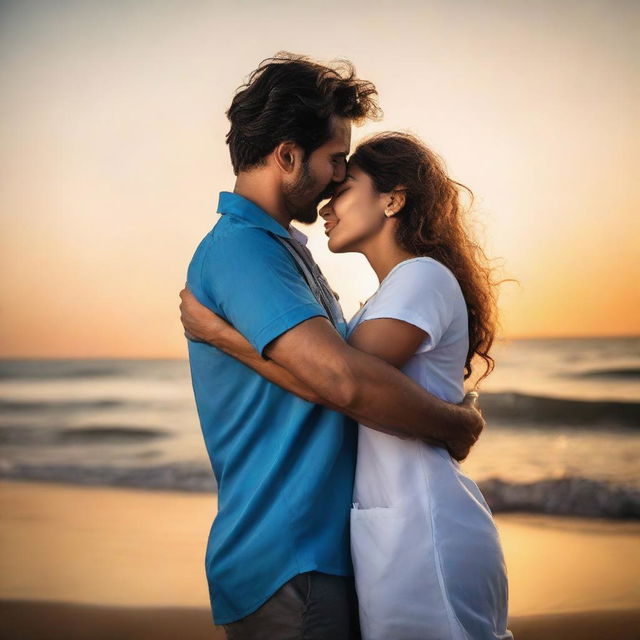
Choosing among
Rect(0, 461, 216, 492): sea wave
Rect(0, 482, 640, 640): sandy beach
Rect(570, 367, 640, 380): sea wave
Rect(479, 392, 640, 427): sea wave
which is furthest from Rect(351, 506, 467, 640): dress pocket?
Rect(570, 367, 640, 380): sea wave

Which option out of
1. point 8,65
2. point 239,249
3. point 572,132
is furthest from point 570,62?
point 239,249

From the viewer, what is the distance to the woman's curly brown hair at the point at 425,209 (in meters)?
2.07

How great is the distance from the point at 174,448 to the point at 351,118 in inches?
293

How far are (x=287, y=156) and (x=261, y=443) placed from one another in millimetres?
624

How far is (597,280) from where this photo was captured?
796 centimetres

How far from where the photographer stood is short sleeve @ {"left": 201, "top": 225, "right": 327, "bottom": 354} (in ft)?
5.33

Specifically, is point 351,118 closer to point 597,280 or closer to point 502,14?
point 502,14

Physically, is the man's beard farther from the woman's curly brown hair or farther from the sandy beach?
the sandy beach

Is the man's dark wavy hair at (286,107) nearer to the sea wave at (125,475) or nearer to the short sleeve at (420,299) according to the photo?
the short sleeve at (420,299)

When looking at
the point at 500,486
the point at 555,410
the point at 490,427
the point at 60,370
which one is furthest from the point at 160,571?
the point at 60,370

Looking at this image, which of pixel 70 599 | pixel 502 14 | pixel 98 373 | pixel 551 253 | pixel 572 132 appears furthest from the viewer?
pixel 98 373

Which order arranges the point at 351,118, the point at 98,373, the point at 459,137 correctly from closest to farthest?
the point at 351,118 < the point at 459,137 < the point at 98,373

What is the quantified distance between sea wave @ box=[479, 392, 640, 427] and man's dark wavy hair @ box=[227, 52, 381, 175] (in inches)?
308

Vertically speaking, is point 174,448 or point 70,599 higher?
point 70,599
